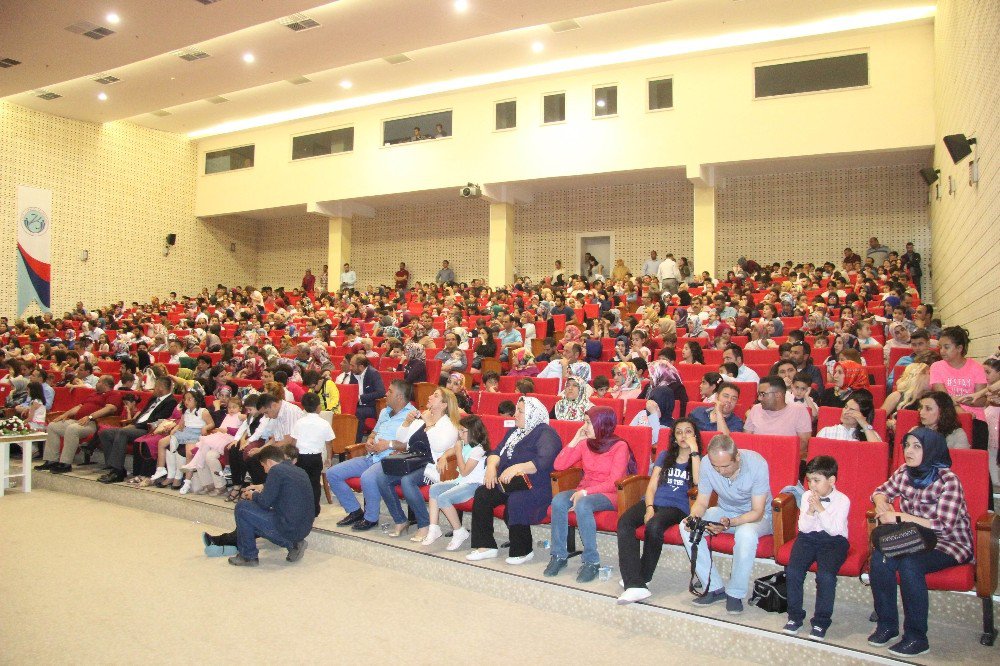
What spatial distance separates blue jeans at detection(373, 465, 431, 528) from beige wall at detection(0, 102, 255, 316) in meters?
14.8

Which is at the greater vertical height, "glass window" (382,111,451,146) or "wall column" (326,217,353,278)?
"glass window" (382,111,451,146)

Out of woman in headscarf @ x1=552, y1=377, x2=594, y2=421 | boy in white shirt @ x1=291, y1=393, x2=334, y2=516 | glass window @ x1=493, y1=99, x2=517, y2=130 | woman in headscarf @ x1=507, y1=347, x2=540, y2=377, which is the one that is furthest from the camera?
glass window @ x1=493, y1=99, x2=517, y2=130

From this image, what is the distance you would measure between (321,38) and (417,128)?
14.4ft

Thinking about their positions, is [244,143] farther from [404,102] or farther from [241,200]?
[404,102]

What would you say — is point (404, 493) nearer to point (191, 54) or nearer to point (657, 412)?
point (657, 412)

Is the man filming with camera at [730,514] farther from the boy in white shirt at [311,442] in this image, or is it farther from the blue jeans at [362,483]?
the boy in white shirt at [311,442]

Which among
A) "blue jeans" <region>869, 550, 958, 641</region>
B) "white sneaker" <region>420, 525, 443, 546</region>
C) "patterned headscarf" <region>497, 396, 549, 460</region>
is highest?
"patterned headscarf" <region>497, 396, 549, 460</region>

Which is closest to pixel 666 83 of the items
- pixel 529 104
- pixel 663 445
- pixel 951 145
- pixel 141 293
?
pixel 529 104

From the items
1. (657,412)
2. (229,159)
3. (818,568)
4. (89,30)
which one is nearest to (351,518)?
(657,412)

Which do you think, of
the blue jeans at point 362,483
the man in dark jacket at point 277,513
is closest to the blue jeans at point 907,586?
the blue jeans at point 362,483

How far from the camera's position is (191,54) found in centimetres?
1338

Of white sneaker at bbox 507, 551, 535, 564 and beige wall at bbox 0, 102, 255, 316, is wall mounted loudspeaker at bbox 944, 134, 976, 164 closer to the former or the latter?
white sneaker at bbox 507, 551, 535, 564

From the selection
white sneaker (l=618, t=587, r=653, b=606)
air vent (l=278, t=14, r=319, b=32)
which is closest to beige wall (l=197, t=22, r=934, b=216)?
air vent (l=278, t=14, r=319, b=32)

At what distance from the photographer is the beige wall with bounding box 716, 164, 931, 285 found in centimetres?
1354
